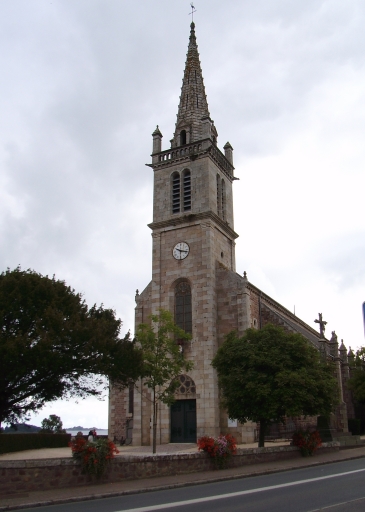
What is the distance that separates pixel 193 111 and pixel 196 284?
1503 cm

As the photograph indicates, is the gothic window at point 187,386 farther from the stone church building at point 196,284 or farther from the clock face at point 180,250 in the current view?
the clock face at point 180,250

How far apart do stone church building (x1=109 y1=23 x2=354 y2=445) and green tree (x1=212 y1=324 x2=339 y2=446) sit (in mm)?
7932

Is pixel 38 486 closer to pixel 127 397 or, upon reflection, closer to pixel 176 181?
pixel 127 397

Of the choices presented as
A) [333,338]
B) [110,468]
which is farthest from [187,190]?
[110,468]

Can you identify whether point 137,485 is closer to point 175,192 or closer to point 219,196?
point 175,192

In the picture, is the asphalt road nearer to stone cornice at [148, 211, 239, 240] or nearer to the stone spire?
stone cornice at [148, 211, 239, 240]

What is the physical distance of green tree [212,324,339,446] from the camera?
21953 mm

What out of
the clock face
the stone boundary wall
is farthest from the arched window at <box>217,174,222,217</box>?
the stone boundary wall

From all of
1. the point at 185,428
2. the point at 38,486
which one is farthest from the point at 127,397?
the point at 38,486

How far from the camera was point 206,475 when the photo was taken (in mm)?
16203

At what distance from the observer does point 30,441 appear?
3512 cm

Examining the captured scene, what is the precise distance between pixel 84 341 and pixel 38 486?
11.0 m

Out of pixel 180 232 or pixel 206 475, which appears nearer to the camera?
pixel 206 475

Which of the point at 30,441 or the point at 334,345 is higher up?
the point at 334,345
